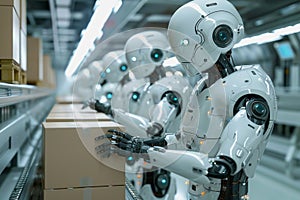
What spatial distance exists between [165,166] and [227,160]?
0.33 m

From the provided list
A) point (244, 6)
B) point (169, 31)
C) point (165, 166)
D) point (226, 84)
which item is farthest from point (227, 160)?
point (244, 6)

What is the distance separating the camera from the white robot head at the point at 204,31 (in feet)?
6.82

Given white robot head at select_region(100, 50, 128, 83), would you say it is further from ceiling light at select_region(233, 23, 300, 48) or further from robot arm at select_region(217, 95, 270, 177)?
robot arm at select_region(217, 95, 270, 177)

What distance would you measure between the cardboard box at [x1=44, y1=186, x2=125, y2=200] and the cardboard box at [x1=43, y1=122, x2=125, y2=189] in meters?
0.02

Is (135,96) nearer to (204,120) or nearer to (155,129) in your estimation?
(155,129)

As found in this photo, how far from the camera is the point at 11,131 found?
2.61 m

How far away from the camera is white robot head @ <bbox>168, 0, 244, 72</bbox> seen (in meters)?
2.08

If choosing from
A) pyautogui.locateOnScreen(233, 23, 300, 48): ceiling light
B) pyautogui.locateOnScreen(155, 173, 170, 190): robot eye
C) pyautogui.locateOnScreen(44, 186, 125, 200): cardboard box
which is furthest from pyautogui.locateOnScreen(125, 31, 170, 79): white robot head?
pyautogui.locateOnScreen(44, 186, 125, 200): cardboard box

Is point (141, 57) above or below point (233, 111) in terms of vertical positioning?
above

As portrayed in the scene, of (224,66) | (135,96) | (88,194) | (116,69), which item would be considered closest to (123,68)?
(116,69)

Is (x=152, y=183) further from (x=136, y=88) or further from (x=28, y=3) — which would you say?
(x=28, y=3)

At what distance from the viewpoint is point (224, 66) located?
2.22 m

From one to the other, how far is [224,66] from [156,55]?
1641mm

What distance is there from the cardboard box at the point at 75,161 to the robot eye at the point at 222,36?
909 mm
